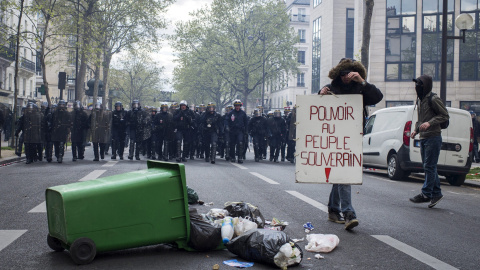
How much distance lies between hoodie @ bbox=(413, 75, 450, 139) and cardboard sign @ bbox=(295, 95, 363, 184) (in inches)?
94.3

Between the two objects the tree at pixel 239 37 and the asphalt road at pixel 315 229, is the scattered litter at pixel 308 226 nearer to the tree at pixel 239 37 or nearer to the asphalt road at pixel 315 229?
the asphalt road at pixel 315 229

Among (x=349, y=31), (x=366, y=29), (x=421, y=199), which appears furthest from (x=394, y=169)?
(x=349, y=31)

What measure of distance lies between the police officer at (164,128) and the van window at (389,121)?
23.8ft

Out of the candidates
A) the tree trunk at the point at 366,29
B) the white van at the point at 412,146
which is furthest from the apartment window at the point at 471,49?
the white van at the point at 412,146

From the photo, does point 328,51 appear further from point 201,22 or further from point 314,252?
point 314,252

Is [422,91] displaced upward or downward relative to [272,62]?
downward

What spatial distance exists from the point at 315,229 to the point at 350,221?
0.39 metres

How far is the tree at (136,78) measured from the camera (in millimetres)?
86062

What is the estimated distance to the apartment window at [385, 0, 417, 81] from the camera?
141 feet

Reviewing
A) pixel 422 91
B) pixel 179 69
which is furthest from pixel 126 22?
pixel 422 91

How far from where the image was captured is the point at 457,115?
527 inches

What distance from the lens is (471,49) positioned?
40500mm

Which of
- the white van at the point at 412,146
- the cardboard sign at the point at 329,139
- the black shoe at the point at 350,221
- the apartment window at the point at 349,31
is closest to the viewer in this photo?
the black shoe at the point at 350,221

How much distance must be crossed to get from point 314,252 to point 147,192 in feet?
5.46
